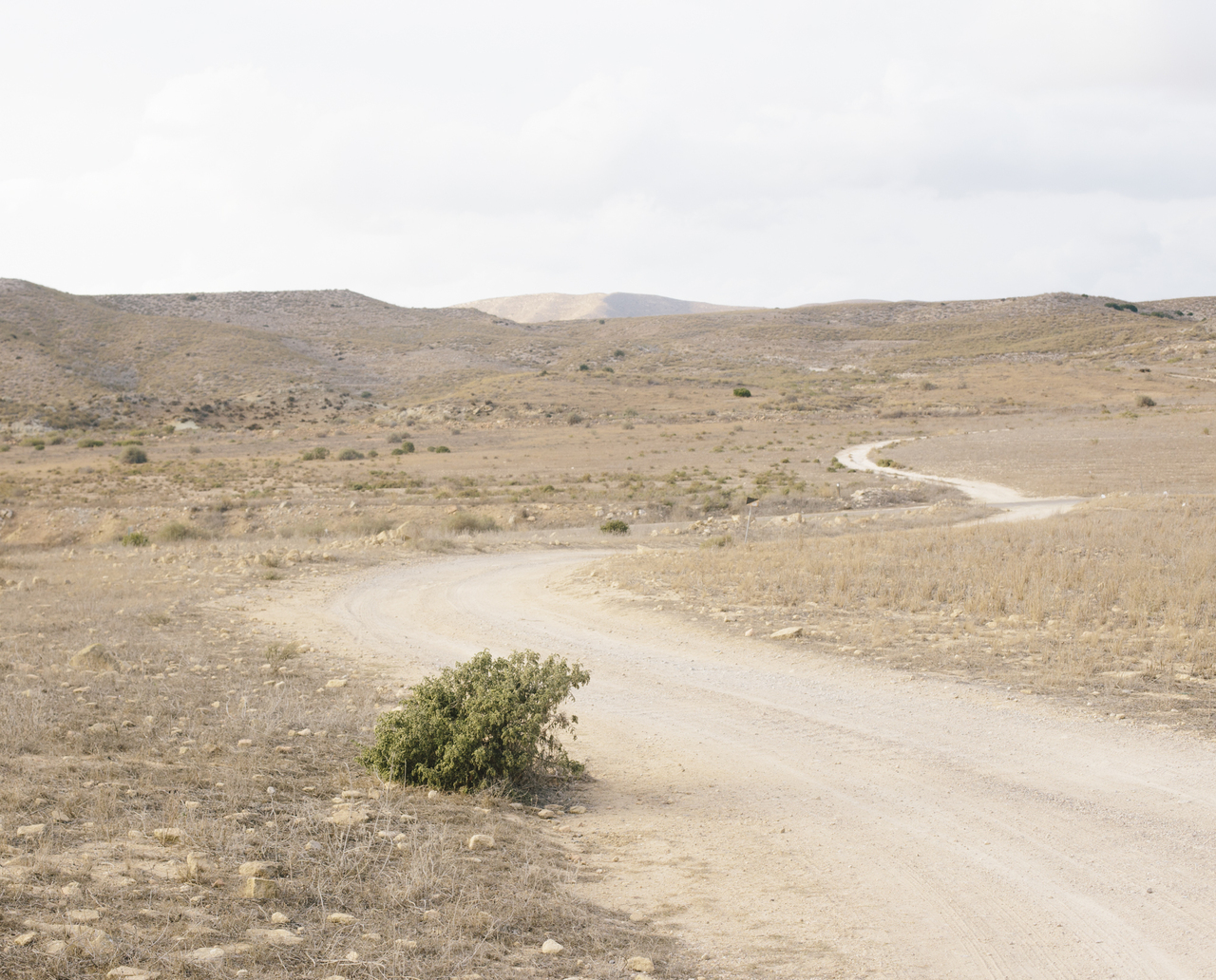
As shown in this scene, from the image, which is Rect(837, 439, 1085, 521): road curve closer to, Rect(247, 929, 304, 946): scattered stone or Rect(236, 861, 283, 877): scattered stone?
Rect(236, 861, 283, 877): scattered stone

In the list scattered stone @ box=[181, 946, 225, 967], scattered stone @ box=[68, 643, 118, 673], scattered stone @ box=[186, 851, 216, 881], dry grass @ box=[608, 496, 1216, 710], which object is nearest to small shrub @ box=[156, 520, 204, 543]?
dry grass @ box=[608, 496, 1216, 710]

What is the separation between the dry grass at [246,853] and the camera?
387cm

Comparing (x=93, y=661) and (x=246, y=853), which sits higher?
(x=246, y=853)

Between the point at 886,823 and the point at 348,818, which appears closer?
the point at 348,818

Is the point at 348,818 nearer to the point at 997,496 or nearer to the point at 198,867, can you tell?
the point at 198,867

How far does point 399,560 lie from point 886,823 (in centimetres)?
1642

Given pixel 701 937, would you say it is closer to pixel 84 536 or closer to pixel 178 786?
pixel 178 786

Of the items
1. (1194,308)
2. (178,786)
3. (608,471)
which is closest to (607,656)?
(178,786)

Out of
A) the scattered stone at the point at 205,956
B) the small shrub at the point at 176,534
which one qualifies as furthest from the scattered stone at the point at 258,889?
the small shrub at the point at 176,534

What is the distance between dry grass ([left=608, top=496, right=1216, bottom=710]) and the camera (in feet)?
33.0

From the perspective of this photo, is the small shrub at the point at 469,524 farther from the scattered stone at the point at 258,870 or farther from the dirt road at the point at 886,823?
the scattered stone at the point at 258,870

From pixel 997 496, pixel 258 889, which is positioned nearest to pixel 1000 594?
pixel 258 889

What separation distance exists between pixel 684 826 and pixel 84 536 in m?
30.9

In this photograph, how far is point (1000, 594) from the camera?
13.0m
